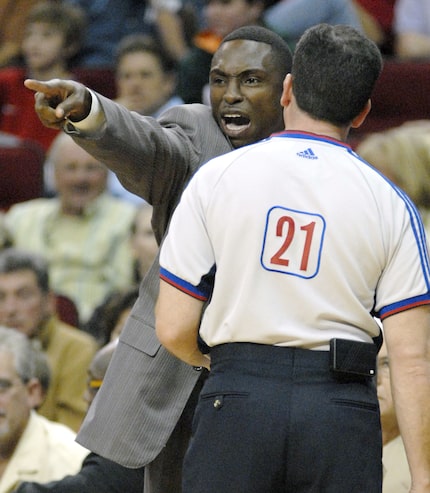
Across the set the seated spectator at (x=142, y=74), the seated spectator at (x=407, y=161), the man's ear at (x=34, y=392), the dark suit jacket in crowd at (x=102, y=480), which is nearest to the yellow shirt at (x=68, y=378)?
the man's ear at (x=34, y=392)

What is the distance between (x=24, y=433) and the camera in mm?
5023

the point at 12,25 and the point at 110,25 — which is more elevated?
the point at 110,25

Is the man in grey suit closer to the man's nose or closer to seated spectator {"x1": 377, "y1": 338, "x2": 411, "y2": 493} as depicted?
the man's nose

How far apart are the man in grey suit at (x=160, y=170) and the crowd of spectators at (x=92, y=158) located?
625mm

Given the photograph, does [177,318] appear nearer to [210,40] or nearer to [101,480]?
[101,480]

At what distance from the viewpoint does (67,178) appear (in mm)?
6984

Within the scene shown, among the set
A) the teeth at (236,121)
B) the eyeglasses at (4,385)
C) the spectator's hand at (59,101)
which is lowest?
the eyeglasses at (4,385)

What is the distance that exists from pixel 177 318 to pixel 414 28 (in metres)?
5.41

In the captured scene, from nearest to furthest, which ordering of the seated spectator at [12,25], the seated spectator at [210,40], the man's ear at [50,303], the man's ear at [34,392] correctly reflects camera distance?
the man's ear at [34,392], the man's ear at [50,303], the seated spectator at [210,40], the seated spectator at [12,25]

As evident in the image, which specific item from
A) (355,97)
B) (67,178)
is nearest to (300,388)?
(355,97)

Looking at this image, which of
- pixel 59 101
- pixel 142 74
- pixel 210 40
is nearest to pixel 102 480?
pixel 59 101

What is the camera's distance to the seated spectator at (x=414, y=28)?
7824mm

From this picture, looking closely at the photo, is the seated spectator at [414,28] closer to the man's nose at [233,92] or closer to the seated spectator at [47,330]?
the seated spectator at [47,330]

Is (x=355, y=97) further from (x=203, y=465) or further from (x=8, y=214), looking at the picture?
(x=8, y=214)
